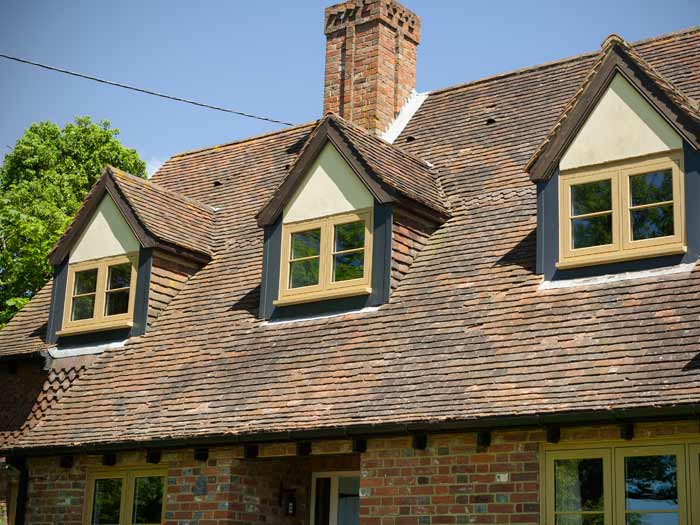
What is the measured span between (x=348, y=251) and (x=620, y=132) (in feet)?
12.5

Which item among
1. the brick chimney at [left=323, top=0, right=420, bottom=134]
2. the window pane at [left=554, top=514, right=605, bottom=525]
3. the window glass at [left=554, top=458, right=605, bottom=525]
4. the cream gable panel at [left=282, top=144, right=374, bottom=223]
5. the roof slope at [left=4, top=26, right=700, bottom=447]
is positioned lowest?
the window pane at [left=554, top=514, right=605, bottom=525]

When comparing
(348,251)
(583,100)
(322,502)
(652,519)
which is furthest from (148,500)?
(583,100)

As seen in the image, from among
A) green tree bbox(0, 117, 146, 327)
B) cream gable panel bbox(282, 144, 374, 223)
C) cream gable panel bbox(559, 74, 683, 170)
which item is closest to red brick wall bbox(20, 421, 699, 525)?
cream gable panel bbox(282, 144, 374, 223)

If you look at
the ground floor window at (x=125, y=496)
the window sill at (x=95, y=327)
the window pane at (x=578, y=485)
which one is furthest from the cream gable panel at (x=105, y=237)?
the window pane at (x=578, y=485)

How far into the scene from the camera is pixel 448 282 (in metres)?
14.4

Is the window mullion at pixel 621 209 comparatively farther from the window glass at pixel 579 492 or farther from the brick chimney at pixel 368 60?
the brick chimney at pixel 368 60

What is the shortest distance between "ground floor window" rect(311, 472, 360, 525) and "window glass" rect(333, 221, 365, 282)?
2.56m

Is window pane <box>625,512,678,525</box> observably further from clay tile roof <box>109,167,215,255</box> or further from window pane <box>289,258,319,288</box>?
clay tile roof <box>109,167,215,255</box>

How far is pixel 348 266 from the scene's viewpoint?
1531cm

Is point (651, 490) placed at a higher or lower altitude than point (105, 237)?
lower

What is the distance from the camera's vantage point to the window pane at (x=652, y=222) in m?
13.0

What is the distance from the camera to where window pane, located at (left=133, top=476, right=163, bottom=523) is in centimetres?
1488

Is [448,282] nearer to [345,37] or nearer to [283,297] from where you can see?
[283,297]

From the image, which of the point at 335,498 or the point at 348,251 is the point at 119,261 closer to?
the point at 348,251
